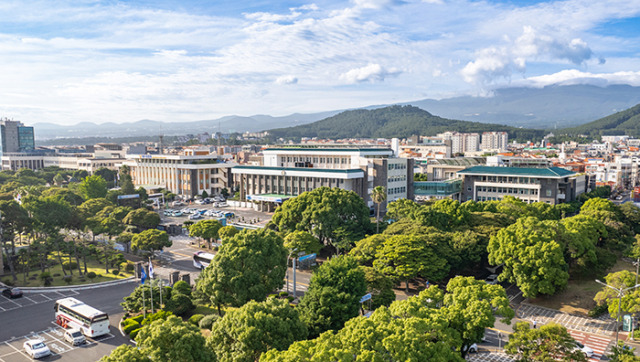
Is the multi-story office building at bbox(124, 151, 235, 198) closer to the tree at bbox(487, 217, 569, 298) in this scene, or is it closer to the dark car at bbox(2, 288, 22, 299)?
the dark car at bbox(2, 288, 22, 299)

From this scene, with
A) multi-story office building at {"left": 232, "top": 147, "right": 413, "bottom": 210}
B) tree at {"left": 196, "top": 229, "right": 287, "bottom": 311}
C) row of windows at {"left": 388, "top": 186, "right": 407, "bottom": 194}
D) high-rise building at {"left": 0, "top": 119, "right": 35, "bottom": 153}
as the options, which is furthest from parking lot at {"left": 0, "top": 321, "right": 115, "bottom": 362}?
high-rise building at {"left": 0, "top": 119, "right": 35, "bottom": 153}

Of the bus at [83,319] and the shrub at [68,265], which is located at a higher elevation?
the bus at [83,319]

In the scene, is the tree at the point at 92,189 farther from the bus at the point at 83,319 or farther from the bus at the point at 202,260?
the bus at the point at 83,319

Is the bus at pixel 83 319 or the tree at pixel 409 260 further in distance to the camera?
the tree at pixel 409 260

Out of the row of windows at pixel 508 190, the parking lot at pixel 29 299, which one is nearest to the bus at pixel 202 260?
the parking lot at pixel 29 299

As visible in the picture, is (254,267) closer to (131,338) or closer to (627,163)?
(131,338)

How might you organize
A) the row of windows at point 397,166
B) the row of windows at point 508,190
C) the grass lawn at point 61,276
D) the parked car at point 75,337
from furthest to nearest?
the row of windows at point 397,166 < the row of windows at point 508,190 < the grass lawn at point 61,276 < the parked car at point 75,337
